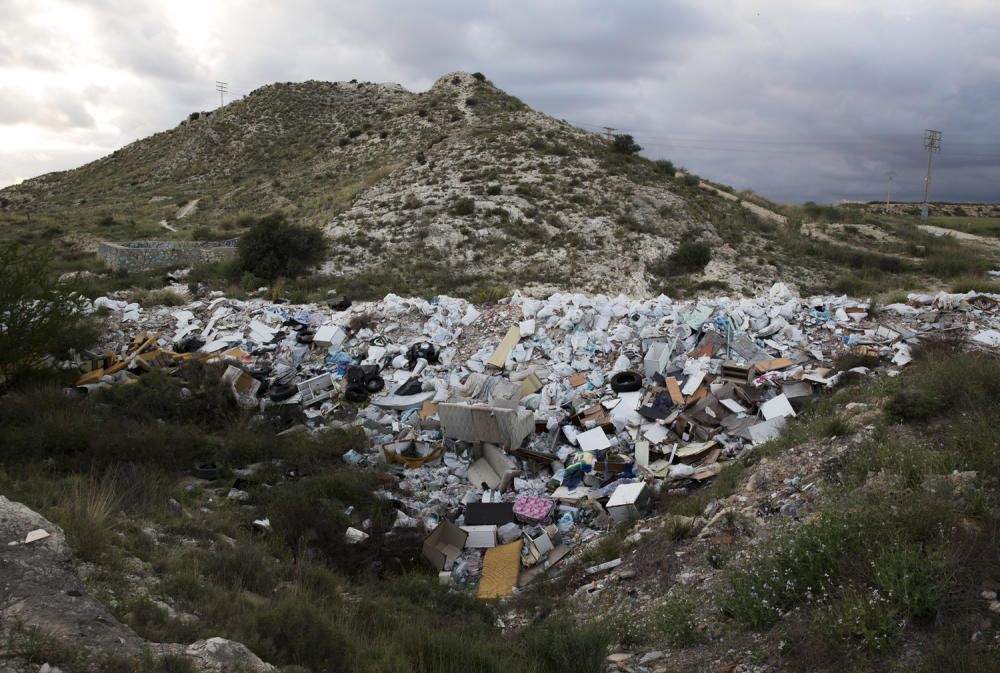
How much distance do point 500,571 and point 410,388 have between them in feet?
13.9

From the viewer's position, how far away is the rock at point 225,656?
3.33 meters

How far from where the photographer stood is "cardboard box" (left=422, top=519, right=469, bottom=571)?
606cm

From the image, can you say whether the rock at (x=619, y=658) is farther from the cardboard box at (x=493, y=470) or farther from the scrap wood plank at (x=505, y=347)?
the scrap wood plank at (x=505, y=347)

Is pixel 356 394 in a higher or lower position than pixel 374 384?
lower

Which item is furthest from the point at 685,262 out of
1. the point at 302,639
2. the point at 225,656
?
the point at 225,656

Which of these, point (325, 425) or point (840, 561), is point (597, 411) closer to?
point (325, 425)

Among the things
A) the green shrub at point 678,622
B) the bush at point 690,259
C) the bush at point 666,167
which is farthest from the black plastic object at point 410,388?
the bush at point 666,167

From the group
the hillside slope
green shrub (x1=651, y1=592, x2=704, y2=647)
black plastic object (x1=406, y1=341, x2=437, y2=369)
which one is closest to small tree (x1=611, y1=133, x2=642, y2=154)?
the hillside slope

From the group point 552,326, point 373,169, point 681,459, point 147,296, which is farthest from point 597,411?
point 373,169

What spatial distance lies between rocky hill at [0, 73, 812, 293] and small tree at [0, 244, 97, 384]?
1067 cm

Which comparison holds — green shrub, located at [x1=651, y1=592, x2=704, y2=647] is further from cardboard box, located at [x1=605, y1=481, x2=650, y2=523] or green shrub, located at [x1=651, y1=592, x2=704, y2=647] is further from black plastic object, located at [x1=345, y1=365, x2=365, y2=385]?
black plastic object, located at [x1=345, y1=365, x2=365, y2=385]

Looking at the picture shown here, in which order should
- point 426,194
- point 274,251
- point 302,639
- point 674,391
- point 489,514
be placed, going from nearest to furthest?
1. point 302,639
2. point 489,514
3. point 674,391
4. point 274,251
5. point 426,194

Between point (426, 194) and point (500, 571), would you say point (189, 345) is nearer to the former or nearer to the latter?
point (500, 571)

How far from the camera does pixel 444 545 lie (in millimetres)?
6332
